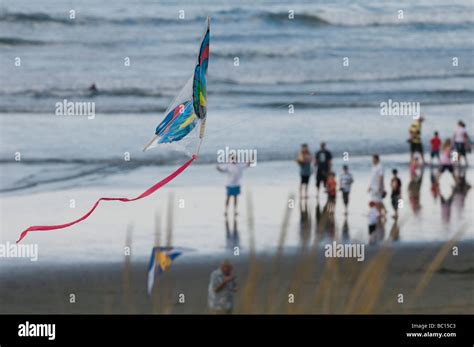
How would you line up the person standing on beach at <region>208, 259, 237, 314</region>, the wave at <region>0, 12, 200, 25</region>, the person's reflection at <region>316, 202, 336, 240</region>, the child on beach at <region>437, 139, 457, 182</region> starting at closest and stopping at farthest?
the person standing on beach at <region>208, 259, 237, 314</region>, the person's reflection at <region>316, 202, 336, 240</region>, the child on beach at <region>437, 139, 457, 182</region>, the wave at <region>0, 12, 200, 25</region>

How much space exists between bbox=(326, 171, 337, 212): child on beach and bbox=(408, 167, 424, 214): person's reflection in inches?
46.2

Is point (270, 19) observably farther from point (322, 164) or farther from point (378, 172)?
point (378, 172)

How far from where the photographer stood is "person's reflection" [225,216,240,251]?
1666 cm

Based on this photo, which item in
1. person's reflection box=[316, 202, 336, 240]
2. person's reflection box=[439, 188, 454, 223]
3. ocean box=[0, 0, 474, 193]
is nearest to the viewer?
person's reflection box=[316, 202, 336, 240]

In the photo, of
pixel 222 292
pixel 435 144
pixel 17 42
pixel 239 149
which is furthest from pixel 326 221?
pixel 17 42

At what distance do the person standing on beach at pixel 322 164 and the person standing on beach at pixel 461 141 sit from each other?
211 centimetres

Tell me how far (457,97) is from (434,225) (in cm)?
530

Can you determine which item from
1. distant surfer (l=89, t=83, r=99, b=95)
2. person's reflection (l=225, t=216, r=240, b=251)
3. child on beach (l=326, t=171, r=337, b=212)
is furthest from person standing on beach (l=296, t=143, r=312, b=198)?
distant surfer (l=89, t=83, r=99, b=95)

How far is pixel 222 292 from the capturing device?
1372cm

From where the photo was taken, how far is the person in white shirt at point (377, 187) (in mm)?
17734

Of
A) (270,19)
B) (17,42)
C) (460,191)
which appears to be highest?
(270,19)

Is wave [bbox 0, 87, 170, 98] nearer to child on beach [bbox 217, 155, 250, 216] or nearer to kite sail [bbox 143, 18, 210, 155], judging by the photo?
child on beach [bbox 217, 155, 250, 216]

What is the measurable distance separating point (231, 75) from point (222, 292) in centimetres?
1243
